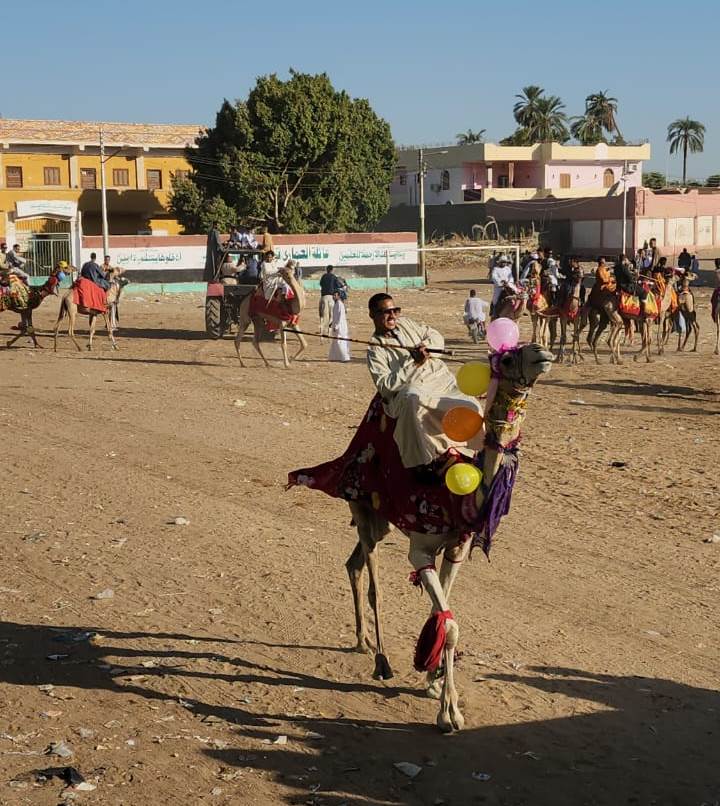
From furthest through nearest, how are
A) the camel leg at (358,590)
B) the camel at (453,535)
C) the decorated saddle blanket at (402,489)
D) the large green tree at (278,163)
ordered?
the large green tree at (278,163), the camel leg at (358,590), the decorated saddle blanket at (402,489), the camel at (453,535)

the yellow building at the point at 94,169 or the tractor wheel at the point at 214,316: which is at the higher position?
the yellow building at the point at 94,169

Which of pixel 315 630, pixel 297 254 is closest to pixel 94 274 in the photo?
pixel 297 254

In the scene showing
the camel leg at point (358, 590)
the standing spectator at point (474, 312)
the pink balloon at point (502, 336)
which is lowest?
the camel leg at point (358, 590)

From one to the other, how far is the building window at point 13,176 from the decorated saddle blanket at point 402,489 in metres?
53.6

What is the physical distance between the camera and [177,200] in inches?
2042

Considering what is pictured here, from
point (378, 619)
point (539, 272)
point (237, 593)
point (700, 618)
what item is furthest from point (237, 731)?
point (539, 272)

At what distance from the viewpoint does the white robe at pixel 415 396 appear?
5.61 metres

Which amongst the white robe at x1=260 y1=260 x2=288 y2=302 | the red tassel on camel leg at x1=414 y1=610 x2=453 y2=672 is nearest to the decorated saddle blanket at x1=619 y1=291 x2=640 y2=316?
the white robe at x1=260 y1=260 x2=288 y2=302

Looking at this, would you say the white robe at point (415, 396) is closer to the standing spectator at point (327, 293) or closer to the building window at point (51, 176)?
the standing spectator at point (327, 293)

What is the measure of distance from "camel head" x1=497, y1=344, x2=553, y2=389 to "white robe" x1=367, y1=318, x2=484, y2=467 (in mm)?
342

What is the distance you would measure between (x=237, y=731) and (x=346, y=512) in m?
4.61

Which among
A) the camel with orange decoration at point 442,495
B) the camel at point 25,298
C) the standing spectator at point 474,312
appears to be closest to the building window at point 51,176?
the camel at point 25,298

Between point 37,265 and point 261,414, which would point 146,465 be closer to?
point 261,414

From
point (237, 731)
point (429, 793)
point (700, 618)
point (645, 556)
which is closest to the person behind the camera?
point (429, 793)
